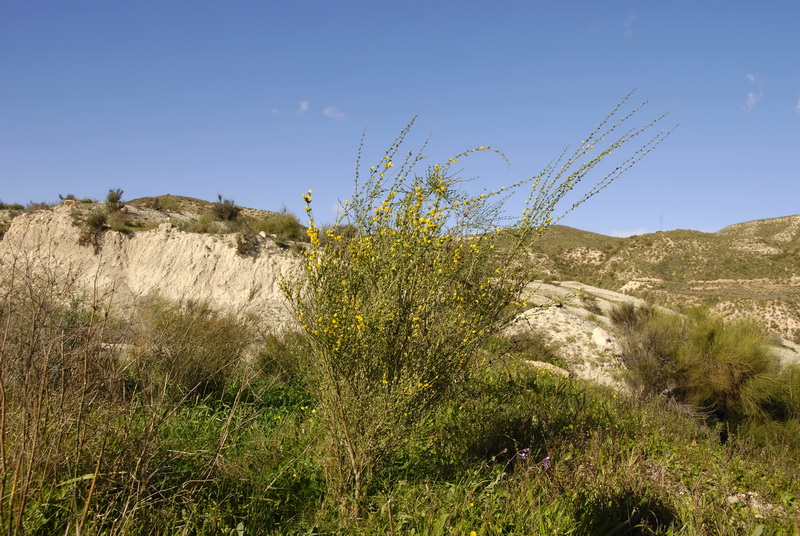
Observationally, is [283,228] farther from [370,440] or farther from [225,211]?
[370,440]

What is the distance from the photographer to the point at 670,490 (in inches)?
157

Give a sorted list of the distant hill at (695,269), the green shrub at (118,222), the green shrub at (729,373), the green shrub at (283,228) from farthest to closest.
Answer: the distant hill at (695,269) → the green shrub at (283,228) → the green shrub at (118,222) → the green shrub at (729,373)

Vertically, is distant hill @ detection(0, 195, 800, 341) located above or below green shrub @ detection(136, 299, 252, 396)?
above

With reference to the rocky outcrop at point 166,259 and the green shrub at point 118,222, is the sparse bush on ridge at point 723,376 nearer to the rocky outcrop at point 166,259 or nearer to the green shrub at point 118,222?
the rocky outcrop at point 166,259

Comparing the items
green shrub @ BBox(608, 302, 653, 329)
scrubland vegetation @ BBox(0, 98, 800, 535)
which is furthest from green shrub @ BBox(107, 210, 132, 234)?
green shrub @ BBox(608, 302, 653, 329)

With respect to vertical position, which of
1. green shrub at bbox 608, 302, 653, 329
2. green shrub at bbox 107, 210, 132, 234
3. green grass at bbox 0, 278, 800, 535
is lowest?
green grass at bbox 0, 278, 800, 535

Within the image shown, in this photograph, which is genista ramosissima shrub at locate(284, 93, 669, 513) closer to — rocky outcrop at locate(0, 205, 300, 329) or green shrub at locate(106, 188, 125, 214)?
rocky outcrop at locate(0, 205, 300, 329)

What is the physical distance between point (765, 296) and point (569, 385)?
26.4m

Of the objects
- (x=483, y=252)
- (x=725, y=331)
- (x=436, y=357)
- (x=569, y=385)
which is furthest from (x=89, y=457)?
(x=725, y=331)

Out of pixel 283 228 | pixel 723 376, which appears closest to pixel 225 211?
pixel 283 228

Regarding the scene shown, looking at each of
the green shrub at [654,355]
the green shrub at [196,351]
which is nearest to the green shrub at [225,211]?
the green shrub at [196,351]

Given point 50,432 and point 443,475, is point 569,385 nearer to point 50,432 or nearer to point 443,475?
point 443,475

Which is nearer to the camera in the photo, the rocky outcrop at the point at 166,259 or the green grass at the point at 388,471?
the green grass at the point at 388,471

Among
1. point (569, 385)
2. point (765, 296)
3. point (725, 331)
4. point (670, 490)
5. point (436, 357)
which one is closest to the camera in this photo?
point (436, 357)
